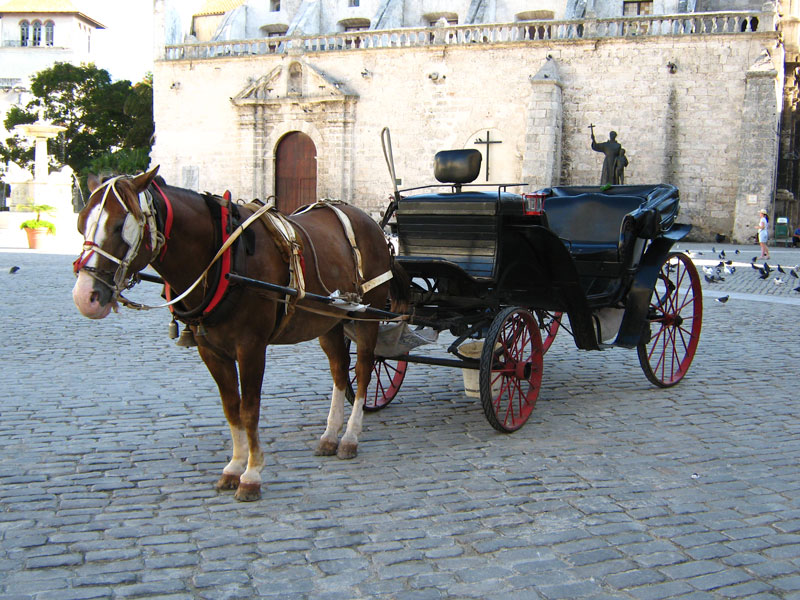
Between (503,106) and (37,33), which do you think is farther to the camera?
(37,33)

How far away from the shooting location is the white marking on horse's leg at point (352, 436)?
481 cm

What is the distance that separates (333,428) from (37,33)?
76.3m

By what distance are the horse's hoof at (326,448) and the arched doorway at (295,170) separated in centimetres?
2712

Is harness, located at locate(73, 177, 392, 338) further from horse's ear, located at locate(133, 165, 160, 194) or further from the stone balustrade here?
the stone balustrade

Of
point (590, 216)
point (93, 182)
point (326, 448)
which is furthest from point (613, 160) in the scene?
point (93, 182)

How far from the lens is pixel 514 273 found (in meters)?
6.16

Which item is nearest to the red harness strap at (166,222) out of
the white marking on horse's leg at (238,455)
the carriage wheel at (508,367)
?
the white marking on horse's leg at (238,455)

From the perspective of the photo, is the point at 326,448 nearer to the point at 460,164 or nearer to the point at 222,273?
the point at 222,273

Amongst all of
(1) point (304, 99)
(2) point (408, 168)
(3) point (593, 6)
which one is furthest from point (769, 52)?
(1) point (304, 99)

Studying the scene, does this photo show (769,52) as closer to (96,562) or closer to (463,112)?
(463,112)

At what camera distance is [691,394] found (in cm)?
662

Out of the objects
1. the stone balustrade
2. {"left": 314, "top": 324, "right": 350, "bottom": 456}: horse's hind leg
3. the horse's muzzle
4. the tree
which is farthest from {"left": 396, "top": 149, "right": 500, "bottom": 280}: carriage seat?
the tree

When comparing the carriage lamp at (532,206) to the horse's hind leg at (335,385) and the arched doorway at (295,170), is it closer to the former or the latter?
the horse's hind leg at (335,385)

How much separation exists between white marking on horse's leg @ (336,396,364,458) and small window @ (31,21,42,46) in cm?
7574
